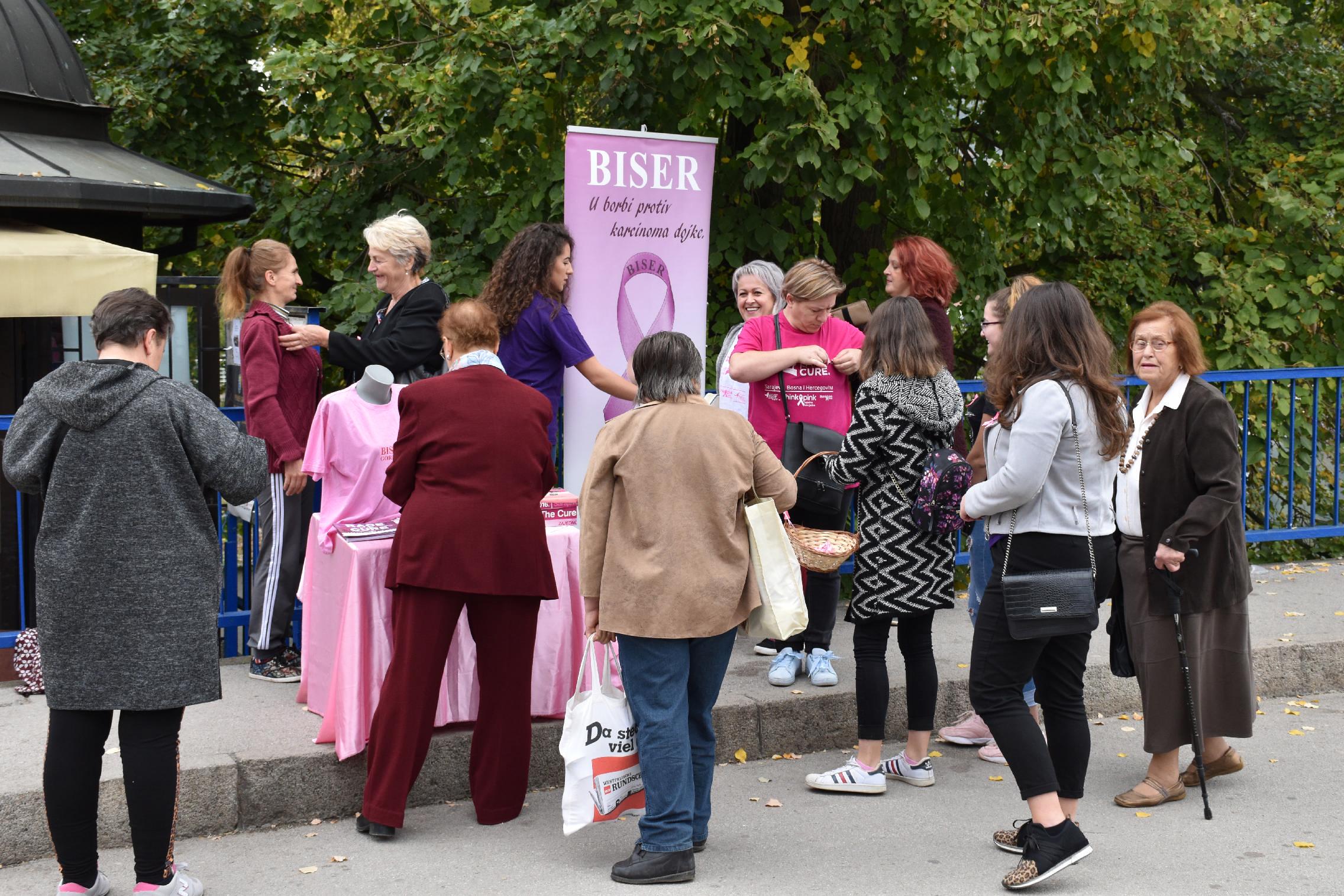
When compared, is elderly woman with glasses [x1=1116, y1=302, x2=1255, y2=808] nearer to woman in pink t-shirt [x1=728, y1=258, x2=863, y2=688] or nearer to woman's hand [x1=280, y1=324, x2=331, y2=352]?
woman in pink t-shirt [x1=728, y1=258, x2=863, y2=688]

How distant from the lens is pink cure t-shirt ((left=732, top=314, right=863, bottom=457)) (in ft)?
17.9

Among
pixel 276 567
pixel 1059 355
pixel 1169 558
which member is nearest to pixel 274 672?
pixel 276 567

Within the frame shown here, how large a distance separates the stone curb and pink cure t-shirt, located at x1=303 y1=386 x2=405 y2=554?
A: 0.86 meters

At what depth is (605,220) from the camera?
6402 millimetres

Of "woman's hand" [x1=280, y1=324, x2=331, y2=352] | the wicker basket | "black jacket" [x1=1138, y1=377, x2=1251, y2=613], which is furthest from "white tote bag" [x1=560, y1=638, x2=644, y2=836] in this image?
"woman's hand" [x1=280, y1=324, x2=331, y2=352]

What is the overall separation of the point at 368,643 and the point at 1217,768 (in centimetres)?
315

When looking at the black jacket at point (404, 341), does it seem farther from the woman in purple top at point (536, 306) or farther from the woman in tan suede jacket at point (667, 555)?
the woman in tan suede jacket at point (667, 555)

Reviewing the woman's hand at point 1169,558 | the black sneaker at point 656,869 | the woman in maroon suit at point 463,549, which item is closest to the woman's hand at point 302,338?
the woman in maroon suit at point 463,549

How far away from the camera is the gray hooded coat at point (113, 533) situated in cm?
355

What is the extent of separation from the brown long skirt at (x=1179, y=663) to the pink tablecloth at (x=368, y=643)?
203 centimetres

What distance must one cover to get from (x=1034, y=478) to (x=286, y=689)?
313 cm

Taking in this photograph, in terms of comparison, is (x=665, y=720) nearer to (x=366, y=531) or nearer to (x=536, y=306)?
(x=366, y=531)

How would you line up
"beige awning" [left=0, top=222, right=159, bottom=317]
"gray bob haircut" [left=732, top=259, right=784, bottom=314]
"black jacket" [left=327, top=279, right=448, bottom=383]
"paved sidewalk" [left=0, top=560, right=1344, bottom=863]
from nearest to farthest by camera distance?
"paved sidewalk" [left=0, top=560, right=1344, bottom=863]
"black jacket" [left=327, top=279, right=448, bottom=383]
"gray bob haircut" [left=732, top=259, right=784, bottom=314]
"beige awning" [left=0, top=222, right=159, bottom=317]

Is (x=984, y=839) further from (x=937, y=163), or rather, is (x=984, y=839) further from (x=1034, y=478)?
(x=937, y=163)
